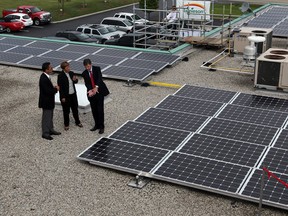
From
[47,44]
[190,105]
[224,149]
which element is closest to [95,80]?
[190,105]

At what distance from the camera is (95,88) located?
13.7 meters

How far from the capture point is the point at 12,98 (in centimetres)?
1711

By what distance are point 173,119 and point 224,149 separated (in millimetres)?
2406

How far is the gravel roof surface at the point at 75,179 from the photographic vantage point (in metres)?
10.4

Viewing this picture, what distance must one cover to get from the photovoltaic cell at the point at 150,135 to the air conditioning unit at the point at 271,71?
5137 mm

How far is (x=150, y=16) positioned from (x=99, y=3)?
10.0 meters

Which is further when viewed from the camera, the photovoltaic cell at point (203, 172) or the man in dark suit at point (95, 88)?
the man in dark suit at point (95, 88)

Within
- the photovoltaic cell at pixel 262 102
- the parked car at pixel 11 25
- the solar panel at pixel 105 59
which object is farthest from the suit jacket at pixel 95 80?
the parked car at pixel 11 25

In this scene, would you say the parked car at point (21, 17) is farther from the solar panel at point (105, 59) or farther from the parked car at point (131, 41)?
the solar panel at point (105, 59)

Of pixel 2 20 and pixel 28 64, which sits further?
pixel 2 20

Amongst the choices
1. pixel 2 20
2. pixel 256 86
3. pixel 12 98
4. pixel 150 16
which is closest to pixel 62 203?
pixel 12 98

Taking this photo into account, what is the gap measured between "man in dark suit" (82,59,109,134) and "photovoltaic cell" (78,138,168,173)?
139 cm

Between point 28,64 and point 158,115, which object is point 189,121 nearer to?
point 158,115

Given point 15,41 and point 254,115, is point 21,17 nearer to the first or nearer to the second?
point 15,41
